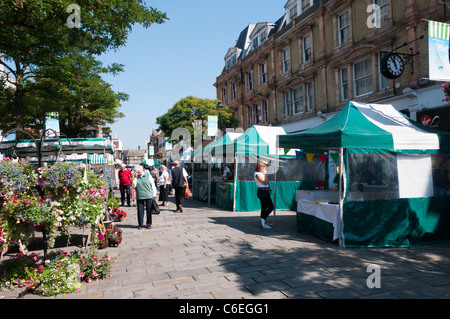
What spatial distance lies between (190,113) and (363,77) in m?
18.4

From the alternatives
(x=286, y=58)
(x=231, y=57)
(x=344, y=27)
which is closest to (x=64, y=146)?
(x=344, y=27)

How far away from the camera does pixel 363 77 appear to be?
54.6 feet

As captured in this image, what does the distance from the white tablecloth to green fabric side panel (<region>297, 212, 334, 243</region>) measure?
0.32 feet

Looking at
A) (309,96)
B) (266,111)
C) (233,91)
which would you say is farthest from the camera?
(233,91)

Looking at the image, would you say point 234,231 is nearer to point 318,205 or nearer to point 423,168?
point 318,205

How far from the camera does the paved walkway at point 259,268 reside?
163 inches

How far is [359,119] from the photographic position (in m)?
7.18

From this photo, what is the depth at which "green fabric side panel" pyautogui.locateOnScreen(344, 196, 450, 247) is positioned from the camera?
647 cm

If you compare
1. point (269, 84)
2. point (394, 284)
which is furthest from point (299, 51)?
point (394, 284)

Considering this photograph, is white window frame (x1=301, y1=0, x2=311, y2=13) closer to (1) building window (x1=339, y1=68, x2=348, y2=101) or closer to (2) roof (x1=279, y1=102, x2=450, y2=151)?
(1) building window (x1=339, y1=68, x2=348, y2=101)

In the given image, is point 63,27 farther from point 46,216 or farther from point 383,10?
point 383,10

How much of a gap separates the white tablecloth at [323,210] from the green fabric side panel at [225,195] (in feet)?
14.8

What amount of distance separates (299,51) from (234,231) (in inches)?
679

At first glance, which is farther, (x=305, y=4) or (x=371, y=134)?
(x=305, y=4)
